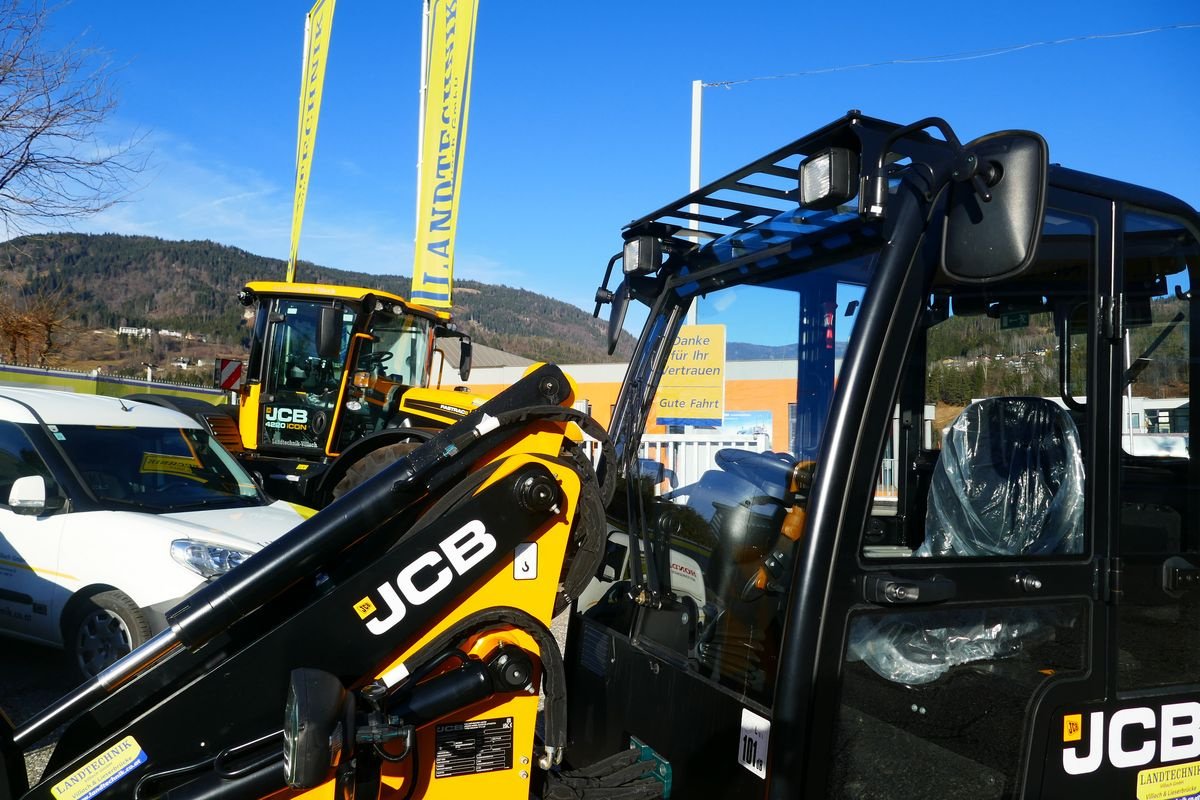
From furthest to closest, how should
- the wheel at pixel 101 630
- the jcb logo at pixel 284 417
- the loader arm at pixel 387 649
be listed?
the jcb logo at pixel 284 417
the wheel at pixel 101 630
the loader arm at pixel 387 649

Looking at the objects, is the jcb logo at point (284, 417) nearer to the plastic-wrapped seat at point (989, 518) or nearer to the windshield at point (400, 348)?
the windshield at point (400, 348)

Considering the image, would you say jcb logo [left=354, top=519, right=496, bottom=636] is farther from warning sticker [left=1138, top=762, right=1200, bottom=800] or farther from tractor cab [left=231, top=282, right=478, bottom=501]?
tractor cab [left=231, top=282, right=478, bottom=501]

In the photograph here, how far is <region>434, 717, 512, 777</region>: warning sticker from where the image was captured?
2.13 m

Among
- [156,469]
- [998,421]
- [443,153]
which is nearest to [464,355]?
[443,153]

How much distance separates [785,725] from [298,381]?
1050cm

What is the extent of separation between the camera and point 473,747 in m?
2.16

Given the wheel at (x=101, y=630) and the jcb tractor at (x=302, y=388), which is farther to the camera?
the jcb tractor at (x=302, y=388)

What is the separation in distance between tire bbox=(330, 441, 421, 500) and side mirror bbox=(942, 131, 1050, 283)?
7.52m

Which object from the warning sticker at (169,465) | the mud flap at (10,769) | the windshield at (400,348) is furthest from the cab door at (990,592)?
the windshield at (400,348)

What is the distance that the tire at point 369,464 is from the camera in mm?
9109

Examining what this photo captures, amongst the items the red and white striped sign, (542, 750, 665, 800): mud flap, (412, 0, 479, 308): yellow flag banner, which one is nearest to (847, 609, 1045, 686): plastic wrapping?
(542, 750, 665, 800): mud flap

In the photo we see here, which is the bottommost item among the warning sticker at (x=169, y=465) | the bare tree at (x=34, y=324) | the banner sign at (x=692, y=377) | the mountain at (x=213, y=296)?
the warning sticker at (x=169, y=465)

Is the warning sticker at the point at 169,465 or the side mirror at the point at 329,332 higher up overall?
the side mirror at the point at 329,332

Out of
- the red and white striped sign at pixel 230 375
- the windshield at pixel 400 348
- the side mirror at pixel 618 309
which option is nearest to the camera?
the side mirror at pixel 618 309
